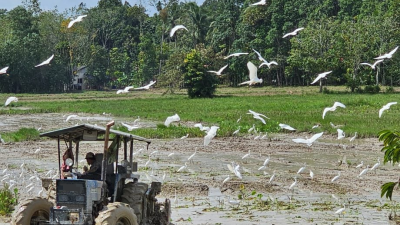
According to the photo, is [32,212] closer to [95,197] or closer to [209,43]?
[95,197]

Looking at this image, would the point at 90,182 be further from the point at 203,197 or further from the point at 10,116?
the point at 10,116

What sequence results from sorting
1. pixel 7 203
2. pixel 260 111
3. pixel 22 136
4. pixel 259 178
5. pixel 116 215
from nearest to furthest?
pixel 116 215, pixel 7 203, pixel 259 178, pixel 22 136, pixel 260 111

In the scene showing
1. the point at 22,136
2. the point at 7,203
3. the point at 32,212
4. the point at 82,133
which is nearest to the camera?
the point at 32,212

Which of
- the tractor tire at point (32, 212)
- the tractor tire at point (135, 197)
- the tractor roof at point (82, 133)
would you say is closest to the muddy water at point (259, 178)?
the tractor tire at point (135, 197)

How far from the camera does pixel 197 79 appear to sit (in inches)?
2062

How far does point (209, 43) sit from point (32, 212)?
66559 mm

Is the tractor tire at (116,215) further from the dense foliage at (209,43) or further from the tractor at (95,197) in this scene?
the dense foliage at (209,43)

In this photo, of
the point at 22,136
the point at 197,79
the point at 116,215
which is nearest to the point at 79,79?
the point at 197,79

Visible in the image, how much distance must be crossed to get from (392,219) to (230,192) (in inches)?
147

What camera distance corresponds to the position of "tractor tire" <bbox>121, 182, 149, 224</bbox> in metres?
8.63

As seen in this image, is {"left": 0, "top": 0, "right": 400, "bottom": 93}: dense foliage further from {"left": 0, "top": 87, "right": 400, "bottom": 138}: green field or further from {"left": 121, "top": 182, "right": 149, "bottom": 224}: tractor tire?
{"left": 121, "top": 182, "right": 149, "bottom": 224}: tractor tire

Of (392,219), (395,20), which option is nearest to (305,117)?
(392,219)

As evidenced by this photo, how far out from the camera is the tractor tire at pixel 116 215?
7.52 m

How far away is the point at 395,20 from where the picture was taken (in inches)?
2325
